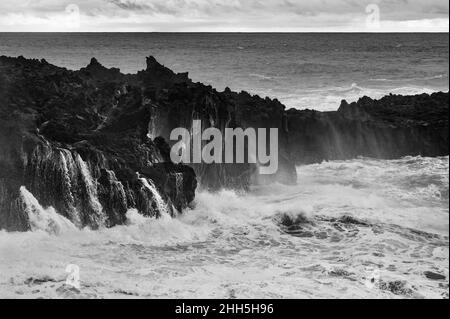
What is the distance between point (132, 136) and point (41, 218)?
4493 mm

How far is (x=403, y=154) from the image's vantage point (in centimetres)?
2852

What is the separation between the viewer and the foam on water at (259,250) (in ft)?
45.8

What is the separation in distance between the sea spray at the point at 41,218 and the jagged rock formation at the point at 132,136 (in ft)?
0.39

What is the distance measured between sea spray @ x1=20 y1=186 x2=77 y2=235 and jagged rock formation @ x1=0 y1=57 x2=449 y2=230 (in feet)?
0.39

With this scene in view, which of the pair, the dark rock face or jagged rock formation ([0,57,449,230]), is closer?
jagged rock formation ([0,57,449,230])

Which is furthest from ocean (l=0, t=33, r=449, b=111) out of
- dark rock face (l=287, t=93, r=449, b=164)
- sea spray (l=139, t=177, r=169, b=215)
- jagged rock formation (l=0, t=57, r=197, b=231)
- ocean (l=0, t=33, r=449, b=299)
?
sea spray (l=139, t=177, r=169, b=215)

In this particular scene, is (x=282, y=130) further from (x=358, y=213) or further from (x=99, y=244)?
(x=99, y=244)

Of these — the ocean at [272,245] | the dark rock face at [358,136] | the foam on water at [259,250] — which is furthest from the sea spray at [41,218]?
the dark rock face at [358,136]

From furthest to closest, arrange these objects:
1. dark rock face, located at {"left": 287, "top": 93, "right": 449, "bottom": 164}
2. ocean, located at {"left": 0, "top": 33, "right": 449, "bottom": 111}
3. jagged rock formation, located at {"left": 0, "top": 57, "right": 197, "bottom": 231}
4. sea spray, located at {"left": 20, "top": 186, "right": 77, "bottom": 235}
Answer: ocean, located at {"left": 0, "top": 33, "right": 449, "bottom": 111}, dark rock face, located at {"left": 287, "top": 93, "right": 449, "bottom": 164}, jagged rock formation, located at {"left": 0, "top": 57, "right": 197, "bottom": 231}, sea spray, located at {"left": 20, "top": 186, "right": 77, "bottom": 235}

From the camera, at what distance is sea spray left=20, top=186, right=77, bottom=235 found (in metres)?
16.6

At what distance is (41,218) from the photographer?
1666 cm

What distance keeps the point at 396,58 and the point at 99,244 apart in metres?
75.6

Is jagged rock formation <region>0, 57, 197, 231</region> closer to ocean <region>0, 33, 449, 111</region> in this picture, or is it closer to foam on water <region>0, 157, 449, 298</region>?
foam on water <region>0, 157, 449, 298</region>
